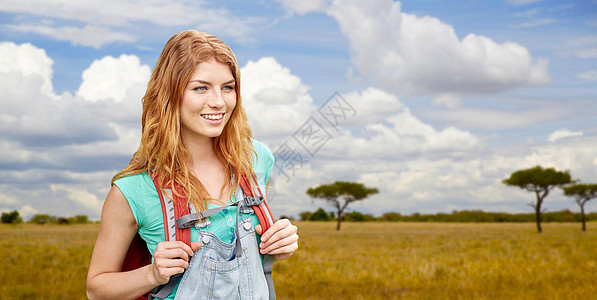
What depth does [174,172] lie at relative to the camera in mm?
2207

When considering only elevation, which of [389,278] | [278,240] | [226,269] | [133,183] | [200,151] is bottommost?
[389,278]

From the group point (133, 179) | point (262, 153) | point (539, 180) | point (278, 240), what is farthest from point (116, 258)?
point (539, 180)

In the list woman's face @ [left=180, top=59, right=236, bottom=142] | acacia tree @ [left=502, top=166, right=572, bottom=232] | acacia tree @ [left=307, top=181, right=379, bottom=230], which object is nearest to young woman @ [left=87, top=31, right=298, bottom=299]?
woman's face @ [left=180, top=59, right=236, bottom=142]

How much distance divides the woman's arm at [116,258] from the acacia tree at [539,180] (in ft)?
147

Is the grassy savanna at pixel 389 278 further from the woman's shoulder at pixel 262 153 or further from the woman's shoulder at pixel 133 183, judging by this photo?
the woman's shoulder at pixel 133 183

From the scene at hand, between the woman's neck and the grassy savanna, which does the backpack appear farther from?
the grassy savanna

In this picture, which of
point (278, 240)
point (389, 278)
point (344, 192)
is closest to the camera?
point (278, 240)

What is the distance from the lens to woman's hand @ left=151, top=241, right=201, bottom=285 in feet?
6.41

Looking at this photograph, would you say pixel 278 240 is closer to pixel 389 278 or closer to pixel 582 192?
pixel 389 278

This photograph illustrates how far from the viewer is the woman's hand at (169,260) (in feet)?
6.41

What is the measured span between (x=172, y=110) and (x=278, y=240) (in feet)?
2.57

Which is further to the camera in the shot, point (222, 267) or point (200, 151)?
point (200, 151)

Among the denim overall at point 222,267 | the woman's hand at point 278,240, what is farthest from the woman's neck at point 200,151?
the woman's hand at point 278,240

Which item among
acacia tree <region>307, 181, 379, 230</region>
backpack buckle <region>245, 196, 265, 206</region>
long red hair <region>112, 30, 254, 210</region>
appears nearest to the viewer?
long red hair <region>112, 30, 254, 210</region>
